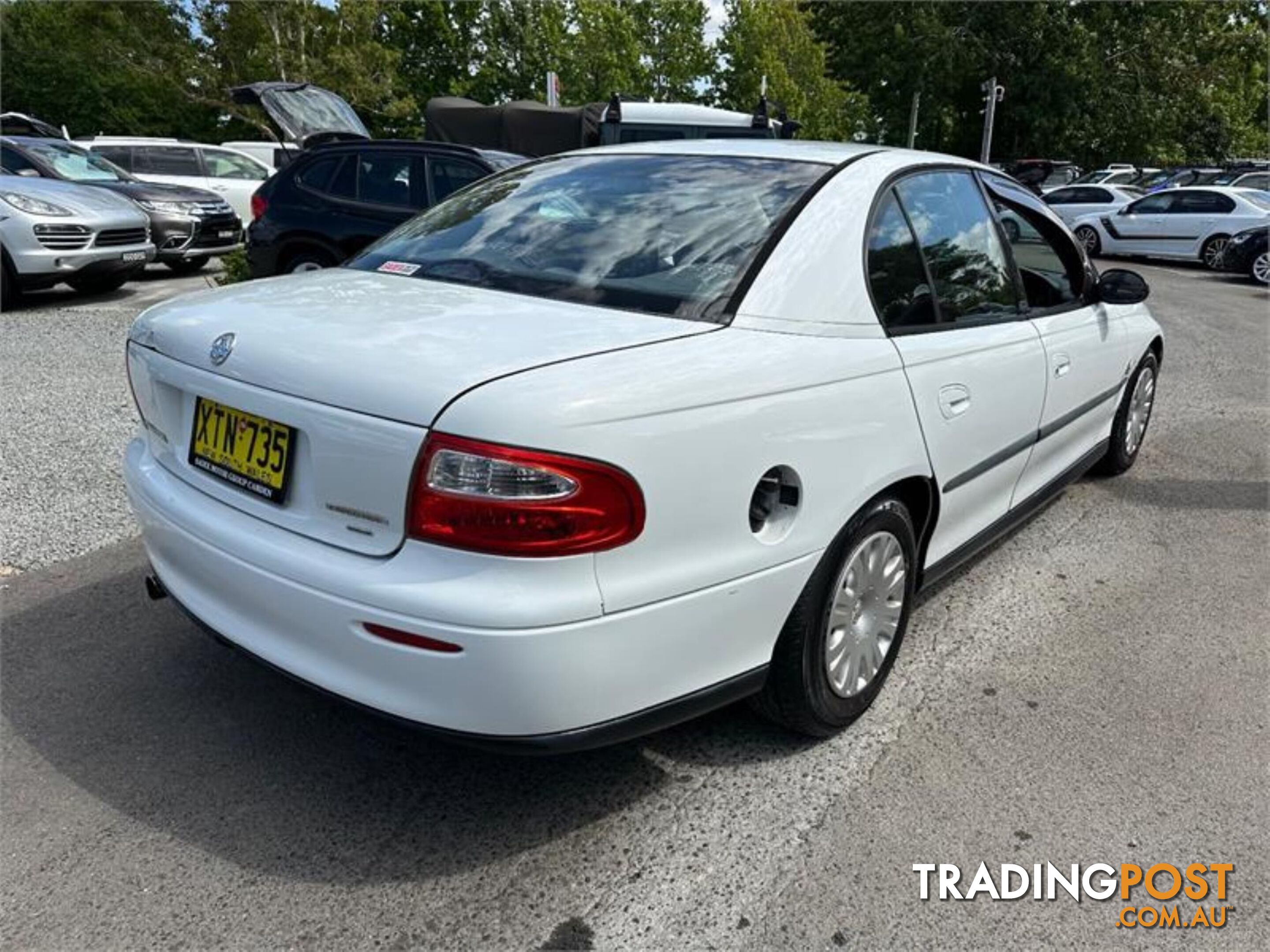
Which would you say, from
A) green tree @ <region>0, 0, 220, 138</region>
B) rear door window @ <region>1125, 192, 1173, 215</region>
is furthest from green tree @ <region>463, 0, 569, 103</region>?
rear door window @ <region>1125, 192, 1173, 215</region>

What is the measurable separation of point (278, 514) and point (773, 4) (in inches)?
2203

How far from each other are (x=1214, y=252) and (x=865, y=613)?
1718cm

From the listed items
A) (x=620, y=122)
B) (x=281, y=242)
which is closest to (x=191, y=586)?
(x=281, y=242)

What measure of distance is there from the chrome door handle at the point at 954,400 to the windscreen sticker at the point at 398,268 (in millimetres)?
1599

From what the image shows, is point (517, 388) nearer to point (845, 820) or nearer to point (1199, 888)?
point (845, 820)

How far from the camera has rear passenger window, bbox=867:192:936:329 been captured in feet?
9.05

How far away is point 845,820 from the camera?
246 centimetres

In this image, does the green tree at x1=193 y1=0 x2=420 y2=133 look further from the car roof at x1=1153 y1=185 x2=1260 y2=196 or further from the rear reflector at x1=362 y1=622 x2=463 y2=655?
the rear reflector at x1=362 y1=622 x2=463 y2=655

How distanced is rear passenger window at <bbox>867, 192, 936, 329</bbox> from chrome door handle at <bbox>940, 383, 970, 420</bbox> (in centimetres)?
21

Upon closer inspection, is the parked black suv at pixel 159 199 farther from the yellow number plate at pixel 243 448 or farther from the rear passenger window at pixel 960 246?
the rear passenger window at pixel 960 246

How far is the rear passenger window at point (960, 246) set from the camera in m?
3.05

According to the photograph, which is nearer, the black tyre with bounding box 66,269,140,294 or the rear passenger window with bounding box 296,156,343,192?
the rear passenger window with bounding box 296,156,343,192

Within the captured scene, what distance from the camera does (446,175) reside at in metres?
8.15

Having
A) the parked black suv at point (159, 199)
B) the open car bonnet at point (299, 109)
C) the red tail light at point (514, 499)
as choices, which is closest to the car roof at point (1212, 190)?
the open car bonnet at point (299, 109)
